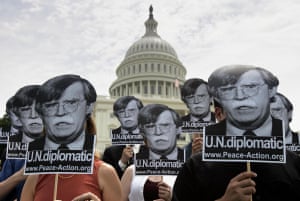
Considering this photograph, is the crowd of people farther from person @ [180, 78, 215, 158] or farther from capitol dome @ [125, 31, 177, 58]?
capitol dome @ [125, 31, 177, 58]

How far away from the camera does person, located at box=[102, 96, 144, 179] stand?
5023 millimetres

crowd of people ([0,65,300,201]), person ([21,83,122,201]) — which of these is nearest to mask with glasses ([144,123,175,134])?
crowd of people ([0,65,300,201])

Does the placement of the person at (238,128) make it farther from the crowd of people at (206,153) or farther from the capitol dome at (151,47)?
the capitol dome at (151,47)

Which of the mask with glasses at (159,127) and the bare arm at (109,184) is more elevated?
the mask with glasses at (159,127)

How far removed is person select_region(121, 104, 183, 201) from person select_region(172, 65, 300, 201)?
1206 mm

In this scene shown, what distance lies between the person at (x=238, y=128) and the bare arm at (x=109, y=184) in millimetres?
409

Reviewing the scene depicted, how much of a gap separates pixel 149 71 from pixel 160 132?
63.7 m

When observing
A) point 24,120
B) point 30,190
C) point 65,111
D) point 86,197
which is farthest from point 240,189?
point 24,120

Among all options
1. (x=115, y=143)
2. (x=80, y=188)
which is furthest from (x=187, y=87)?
(x=80, y=188)

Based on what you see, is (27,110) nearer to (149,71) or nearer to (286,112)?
(286,112)

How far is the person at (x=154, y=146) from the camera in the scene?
3.20 meters

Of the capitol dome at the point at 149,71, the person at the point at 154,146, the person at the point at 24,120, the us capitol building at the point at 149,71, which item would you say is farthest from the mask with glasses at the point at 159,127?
the capitol dome at the point at 149,71

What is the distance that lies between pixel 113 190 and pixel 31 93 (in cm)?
174

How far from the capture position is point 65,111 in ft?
7.58
